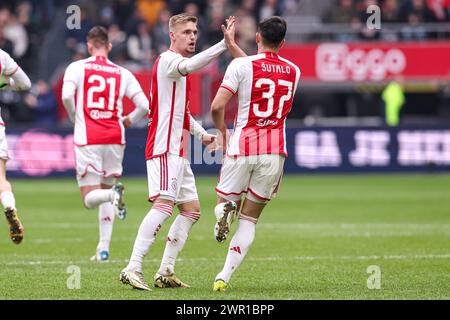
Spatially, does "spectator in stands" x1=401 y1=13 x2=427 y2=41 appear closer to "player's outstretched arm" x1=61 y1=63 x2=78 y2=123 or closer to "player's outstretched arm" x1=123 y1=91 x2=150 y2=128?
"player's outstretched arm" x1=123 y1=91 x2=150 y2=128

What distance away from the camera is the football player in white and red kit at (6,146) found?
9.26 m

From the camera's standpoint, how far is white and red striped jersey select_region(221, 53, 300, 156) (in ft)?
29.1

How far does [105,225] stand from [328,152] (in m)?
13.2

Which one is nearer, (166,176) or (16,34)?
(166,176)

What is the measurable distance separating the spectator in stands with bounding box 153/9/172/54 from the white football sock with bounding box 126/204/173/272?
60.1 feet

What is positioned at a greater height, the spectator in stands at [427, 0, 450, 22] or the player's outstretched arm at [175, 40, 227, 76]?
the spectator in stands at [427, 0, 450, 22]

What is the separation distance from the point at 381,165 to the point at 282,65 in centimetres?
1589

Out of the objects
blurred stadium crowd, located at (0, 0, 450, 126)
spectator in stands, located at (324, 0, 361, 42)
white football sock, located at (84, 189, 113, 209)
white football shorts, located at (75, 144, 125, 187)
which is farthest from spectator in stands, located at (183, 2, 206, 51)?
white football sock, located at (84, 189, 113, 209)

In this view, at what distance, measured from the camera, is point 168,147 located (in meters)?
9.16

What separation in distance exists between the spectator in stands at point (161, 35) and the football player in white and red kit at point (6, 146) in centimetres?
1695

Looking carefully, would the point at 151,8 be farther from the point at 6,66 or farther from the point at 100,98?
the point at 6,66

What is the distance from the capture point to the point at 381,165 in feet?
80.4

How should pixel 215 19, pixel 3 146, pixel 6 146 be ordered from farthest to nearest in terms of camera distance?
pixel 215 19 → pixel 6 146 → pixel 3 146

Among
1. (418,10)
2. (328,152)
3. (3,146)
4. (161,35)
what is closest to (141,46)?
(161,35)
